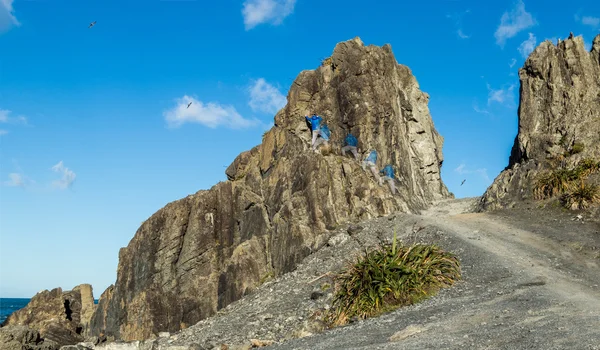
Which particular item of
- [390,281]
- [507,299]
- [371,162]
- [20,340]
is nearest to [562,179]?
[371,162]

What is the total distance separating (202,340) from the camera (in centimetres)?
1947

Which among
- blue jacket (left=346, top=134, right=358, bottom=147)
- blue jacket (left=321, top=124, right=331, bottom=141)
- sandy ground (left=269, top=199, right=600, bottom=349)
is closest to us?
sandy ground (left=269, top=199, right=600, bottom=349)

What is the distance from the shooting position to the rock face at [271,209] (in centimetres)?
2962

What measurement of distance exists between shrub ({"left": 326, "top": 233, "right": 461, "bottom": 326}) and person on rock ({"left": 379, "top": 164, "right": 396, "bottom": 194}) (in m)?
15.6

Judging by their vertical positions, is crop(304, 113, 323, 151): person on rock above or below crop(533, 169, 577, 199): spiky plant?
above

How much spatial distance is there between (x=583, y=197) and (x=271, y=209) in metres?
A: 16.7

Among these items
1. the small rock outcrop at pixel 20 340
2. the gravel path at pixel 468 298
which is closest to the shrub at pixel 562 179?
the gravel path at pixel 468 298

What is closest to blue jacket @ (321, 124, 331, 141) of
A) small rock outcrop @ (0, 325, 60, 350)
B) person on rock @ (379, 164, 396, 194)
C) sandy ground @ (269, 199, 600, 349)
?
person on rock @ (379, 164, 396, 194)

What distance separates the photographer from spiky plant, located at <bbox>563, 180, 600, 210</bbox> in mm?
26109

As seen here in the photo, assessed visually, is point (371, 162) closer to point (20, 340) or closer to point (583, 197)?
point (583, 197)

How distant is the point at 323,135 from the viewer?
119ft

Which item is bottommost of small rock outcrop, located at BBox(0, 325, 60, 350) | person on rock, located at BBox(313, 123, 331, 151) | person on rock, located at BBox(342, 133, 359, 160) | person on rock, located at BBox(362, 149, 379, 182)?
small rock outcrop, located at BBox(0, 325, 60, 350)

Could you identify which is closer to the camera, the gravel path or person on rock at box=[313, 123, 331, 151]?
the gravel path

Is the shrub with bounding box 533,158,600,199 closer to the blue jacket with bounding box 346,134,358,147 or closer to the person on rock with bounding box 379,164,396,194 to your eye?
the person on rock with bounding box 379,164,396,194
